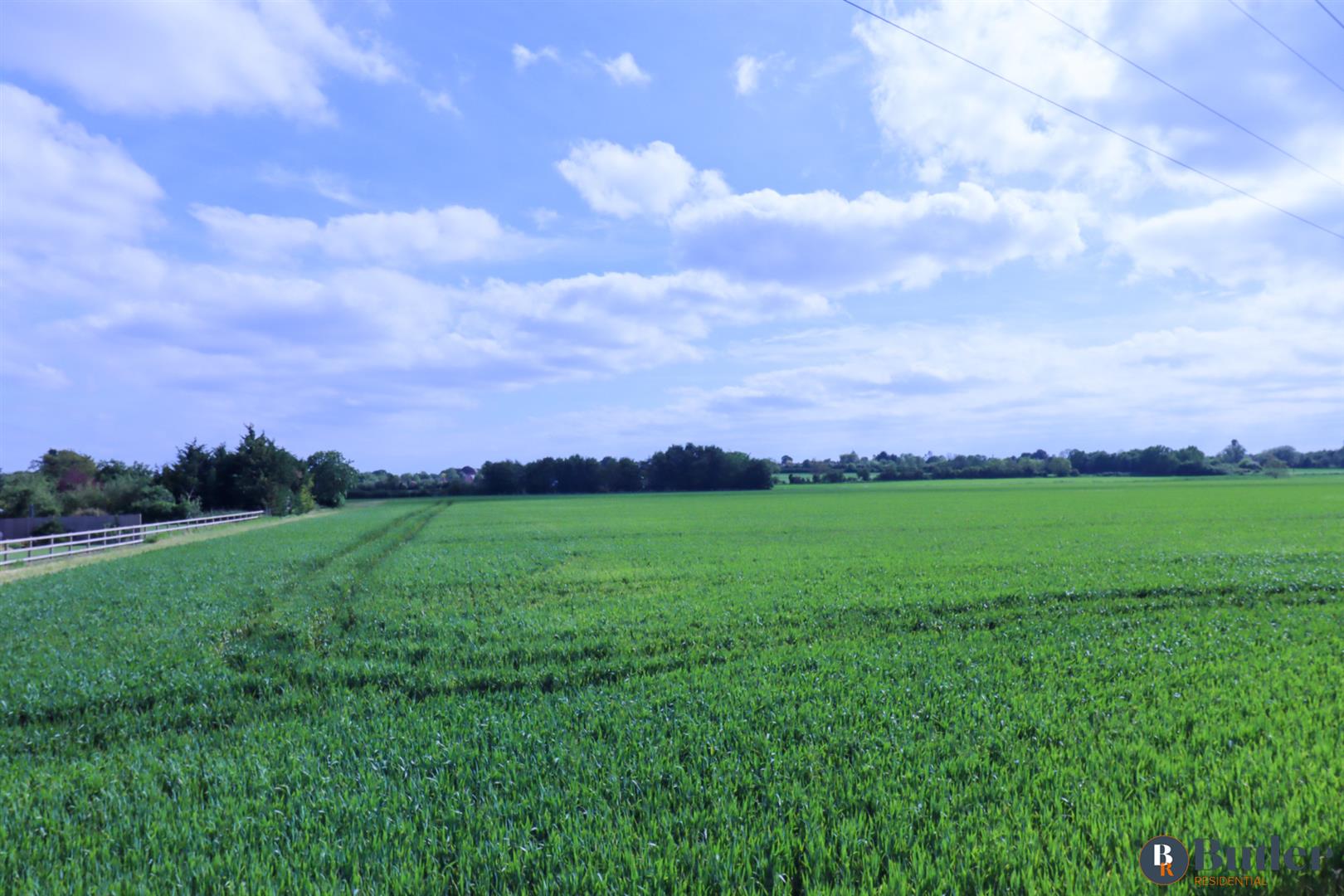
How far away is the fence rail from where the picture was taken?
3067 centimetres

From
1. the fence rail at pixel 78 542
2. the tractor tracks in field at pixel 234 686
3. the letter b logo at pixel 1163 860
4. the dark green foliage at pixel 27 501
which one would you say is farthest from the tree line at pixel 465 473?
the letter b logo at pixel 1163 860

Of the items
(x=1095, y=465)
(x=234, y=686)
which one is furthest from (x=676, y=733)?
(x=1095, y=465)

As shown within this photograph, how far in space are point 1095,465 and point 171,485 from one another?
169 m

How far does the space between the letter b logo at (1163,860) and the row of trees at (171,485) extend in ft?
250

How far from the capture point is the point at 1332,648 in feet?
34.9

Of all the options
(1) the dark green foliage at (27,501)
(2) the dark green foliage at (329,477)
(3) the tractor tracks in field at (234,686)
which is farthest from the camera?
(2) the dark green foliage at (329,477)

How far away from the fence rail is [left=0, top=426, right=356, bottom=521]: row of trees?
1976cm

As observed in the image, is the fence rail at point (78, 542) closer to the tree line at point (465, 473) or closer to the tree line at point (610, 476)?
the tree line at point (465, 473)

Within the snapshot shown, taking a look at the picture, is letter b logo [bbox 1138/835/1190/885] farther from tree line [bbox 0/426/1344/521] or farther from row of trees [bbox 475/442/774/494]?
row of trees [bbox 475/442/774/494]

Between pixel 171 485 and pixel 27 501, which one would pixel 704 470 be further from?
pixel 27 501

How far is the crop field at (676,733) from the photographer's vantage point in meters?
4.99

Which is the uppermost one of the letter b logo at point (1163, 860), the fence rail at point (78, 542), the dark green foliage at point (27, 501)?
the dark green foliage at point (27, 501)

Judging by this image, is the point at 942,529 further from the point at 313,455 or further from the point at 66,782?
the point at 313,455

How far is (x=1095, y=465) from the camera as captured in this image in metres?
150
